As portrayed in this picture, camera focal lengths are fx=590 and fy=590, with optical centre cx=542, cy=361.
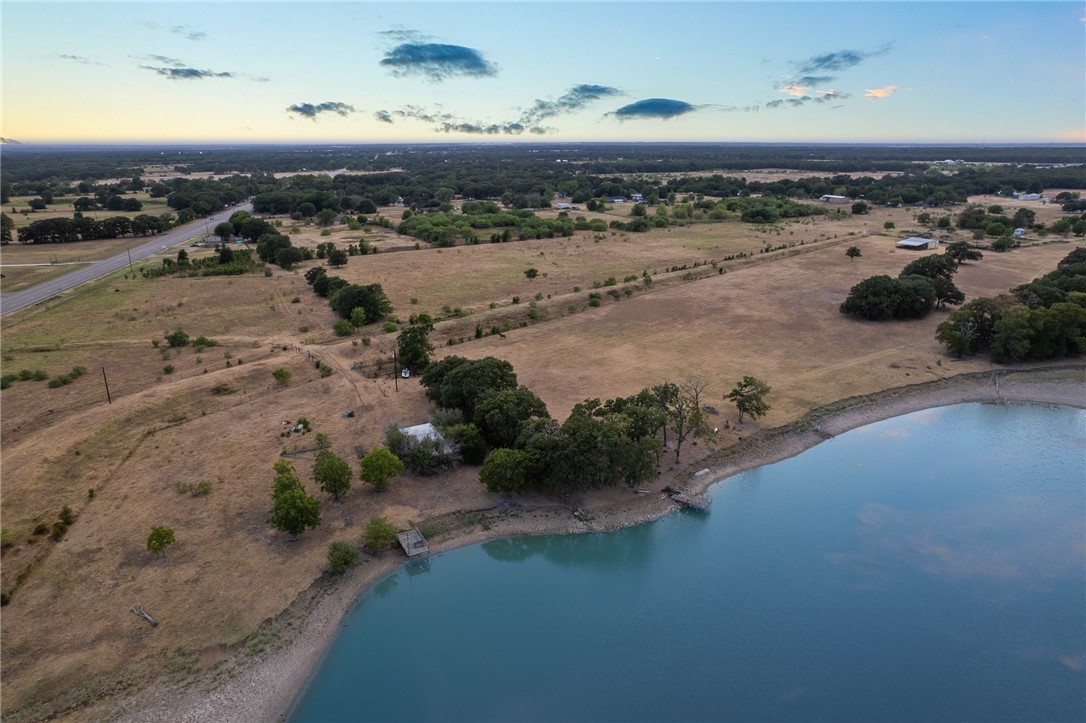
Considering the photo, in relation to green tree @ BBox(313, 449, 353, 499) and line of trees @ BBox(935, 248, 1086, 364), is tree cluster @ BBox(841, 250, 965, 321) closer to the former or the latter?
line of trees @ BBox(935, 248, 1086, 364)

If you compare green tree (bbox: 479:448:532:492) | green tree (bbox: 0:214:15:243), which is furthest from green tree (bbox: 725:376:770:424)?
green tree (bbox: 0:214:15:243)

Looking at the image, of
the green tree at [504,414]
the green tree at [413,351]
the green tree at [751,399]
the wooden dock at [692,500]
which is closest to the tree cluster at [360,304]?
the green tree at [413,351]

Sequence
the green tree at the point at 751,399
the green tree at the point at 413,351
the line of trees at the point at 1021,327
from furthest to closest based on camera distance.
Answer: the line of trees at the point at 1021,327 → the green tree at the point at 413,351 → the green tree at the point at 751,399

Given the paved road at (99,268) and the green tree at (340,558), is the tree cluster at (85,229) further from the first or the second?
the green tree at (340,558)

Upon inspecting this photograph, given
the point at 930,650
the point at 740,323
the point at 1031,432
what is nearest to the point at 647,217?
the point at 740,323

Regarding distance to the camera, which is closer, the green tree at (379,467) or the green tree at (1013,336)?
the green tree at (379,467)

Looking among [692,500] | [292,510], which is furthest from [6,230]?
[692,500]

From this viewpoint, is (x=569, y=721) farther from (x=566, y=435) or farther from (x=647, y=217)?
(x=647, y=217)
